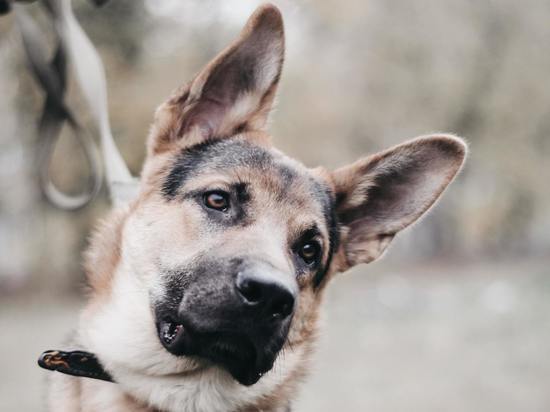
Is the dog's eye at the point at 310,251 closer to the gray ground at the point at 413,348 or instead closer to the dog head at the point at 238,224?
the dog head at the point at 238,224

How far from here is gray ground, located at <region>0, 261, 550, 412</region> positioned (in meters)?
10.0

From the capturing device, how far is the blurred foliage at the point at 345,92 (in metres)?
16.7

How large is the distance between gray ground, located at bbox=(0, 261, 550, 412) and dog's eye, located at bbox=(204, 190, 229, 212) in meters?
1.01

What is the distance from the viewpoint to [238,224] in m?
3.36

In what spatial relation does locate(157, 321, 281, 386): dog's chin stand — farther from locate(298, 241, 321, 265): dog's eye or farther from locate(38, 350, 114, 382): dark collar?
locate(298, 241, 321, 265): dog's eye

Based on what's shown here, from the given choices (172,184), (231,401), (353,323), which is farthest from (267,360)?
(353,323)

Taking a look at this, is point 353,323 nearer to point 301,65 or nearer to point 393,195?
point 301,65

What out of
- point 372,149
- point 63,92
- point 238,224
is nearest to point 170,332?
point 238,224

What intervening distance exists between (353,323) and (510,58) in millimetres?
17809

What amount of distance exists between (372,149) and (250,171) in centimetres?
2634

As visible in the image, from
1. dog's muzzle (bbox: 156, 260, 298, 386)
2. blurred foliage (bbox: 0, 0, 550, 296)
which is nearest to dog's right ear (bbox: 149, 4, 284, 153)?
dog's muzzle (bbox: 156, 260, 298, 386)

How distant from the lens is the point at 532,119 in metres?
29.4

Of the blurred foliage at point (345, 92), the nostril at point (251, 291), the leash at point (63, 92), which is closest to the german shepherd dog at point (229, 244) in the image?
the nostril at point (251, 291)

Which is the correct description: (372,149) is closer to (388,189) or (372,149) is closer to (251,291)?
(388,189)
